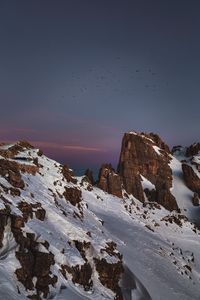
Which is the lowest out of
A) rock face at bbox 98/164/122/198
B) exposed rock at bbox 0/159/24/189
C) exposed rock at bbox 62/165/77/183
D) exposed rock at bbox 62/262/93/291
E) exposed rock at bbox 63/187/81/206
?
rock face at bbox 98/164/122/198

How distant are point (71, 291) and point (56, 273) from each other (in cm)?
186

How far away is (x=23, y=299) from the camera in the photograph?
23.8 metres

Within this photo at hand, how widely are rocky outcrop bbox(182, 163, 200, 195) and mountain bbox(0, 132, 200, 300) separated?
23099mm

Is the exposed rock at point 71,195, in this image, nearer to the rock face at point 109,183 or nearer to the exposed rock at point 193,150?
the rock face at point 109,183

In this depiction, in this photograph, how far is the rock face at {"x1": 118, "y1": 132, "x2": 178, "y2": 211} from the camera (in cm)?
10352

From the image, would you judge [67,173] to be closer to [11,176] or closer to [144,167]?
[11,176]

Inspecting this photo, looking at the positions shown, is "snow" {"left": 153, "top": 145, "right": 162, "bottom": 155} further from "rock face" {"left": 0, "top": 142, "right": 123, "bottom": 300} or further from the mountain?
"rock face" {"left": 0, "top": 142, "right": 123, "bottom": 300}

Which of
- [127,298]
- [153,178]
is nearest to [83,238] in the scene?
[127,298]

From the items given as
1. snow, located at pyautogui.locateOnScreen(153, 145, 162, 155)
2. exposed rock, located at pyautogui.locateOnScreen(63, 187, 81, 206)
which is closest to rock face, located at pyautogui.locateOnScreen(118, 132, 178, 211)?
snow, located at pyautogui.locateOnScreen(153, 145, 162, 155)

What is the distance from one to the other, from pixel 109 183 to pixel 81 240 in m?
50.4

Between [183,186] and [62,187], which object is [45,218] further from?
[183,186]

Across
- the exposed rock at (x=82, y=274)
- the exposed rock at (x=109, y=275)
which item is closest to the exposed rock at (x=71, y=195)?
the exposed rock at (x=109, y=275)

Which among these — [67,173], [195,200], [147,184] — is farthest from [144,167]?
[67,173]

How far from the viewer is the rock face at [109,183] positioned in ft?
284
